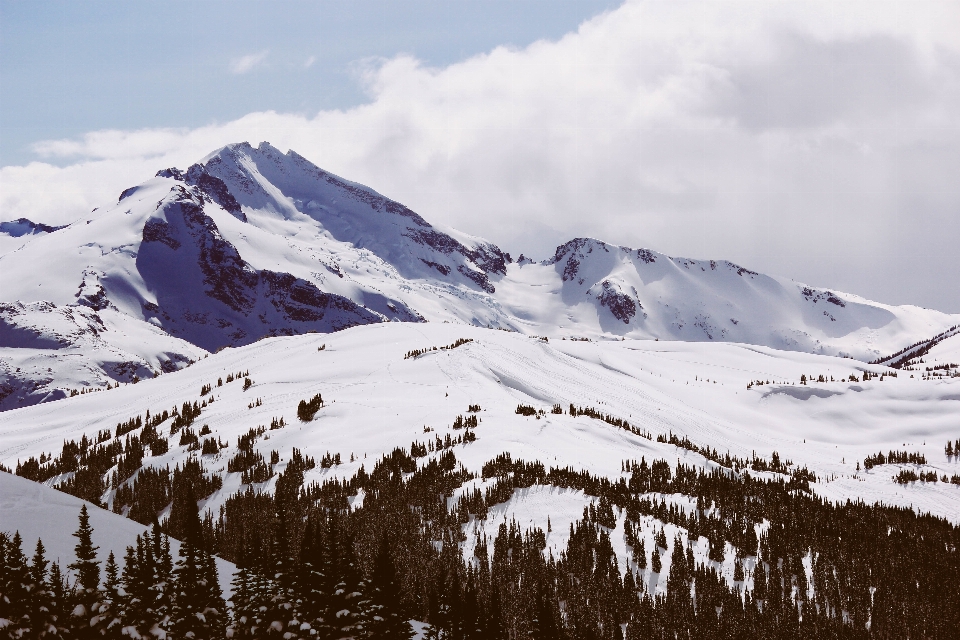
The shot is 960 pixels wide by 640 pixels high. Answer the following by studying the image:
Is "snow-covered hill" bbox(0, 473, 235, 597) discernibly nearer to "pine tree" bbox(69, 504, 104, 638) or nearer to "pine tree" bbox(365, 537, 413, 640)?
"pine tree" bbox(69, 504, 104, 638)

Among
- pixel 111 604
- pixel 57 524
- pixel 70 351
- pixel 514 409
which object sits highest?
pixel 70 351

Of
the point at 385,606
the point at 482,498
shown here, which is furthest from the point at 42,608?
the point at 482,498

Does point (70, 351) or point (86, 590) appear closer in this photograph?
point (86, 590)

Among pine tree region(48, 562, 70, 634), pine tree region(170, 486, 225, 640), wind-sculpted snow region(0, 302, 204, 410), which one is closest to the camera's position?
pine tree region(48, 562, 70, 634)

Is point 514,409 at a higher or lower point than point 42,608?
higher

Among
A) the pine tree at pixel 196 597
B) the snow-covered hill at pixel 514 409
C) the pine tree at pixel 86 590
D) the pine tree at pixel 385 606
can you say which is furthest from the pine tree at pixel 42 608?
the snow-covered hill at pixel 514 409

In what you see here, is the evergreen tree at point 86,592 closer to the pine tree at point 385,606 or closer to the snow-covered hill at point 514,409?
the pine tree at point 385,606

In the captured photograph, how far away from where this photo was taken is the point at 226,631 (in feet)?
34.0

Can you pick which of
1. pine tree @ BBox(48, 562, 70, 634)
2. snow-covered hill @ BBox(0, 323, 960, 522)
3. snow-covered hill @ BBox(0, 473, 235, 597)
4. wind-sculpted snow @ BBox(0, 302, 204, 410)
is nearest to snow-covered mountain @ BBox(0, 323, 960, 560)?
snow-covered hill @ BBox(0, 323, 960, 522)

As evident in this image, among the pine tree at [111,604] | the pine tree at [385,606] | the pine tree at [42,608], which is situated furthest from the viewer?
the pine tree at [385,606]

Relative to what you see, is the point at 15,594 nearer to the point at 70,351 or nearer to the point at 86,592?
the point at 86,592

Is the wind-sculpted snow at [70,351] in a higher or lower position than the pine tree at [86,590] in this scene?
higher

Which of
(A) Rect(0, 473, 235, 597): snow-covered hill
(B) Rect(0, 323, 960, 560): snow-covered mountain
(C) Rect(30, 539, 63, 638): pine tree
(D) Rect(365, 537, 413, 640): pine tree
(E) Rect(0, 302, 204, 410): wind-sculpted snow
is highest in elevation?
(E) Rect(0, 302, 204, 410): wind-sculpted snow

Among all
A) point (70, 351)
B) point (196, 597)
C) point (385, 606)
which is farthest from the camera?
point (70, 351)
